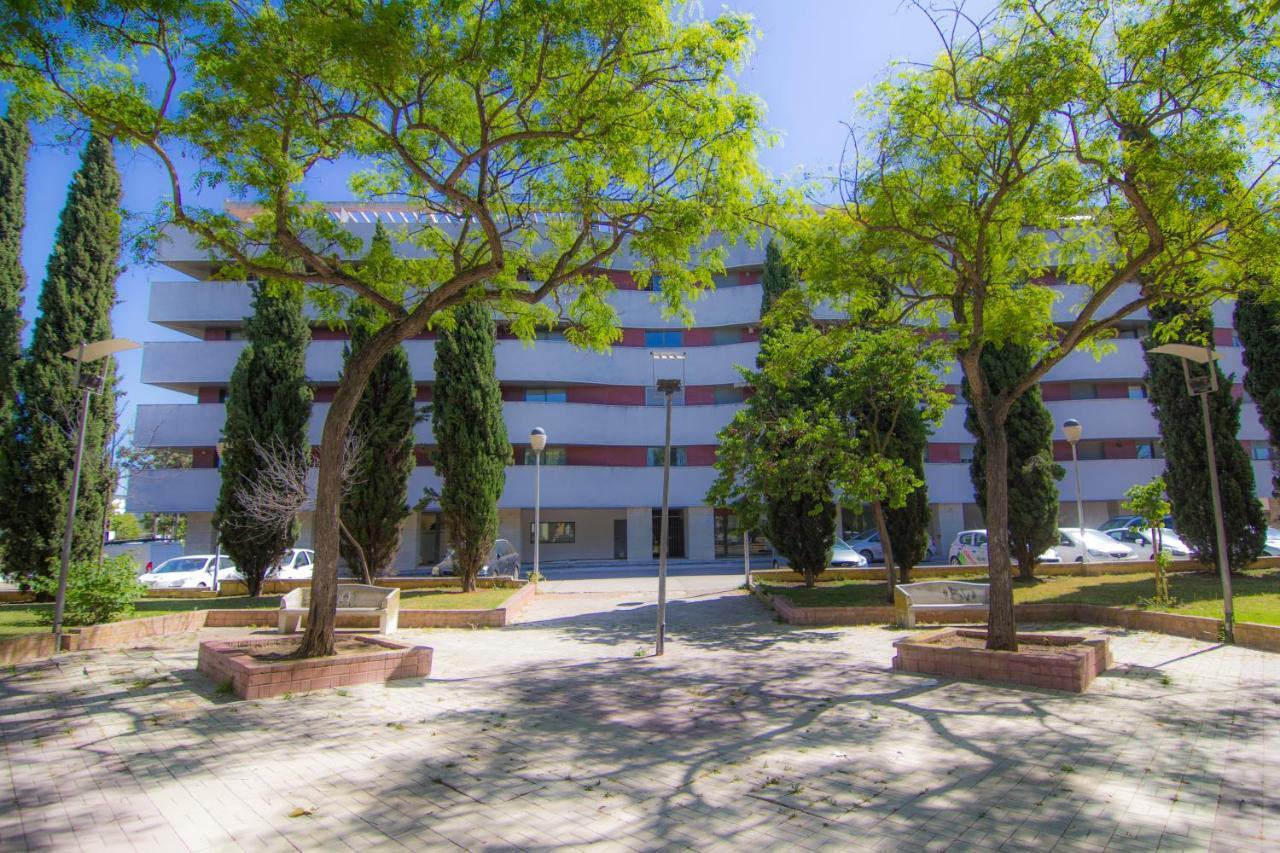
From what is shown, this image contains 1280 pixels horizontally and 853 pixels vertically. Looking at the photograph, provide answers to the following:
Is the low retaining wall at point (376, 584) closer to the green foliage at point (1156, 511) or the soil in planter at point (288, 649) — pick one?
the soil in planter at point (288, 649)

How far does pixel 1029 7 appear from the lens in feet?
27.6

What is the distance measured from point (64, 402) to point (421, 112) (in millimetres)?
13276

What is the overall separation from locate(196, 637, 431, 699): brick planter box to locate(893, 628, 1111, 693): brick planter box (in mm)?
5816

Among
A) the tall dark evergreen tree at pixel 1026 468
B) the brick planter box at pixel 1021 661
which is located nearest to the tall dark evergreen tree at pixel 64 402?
the brick planter box at pixel 1021 661

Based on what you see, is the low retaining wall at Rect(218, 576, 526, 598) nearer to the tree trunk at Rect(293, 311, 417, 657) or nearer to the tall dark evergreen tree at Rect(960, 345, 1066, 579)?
the tree trunk at Rect(293, 311, 417, 657)

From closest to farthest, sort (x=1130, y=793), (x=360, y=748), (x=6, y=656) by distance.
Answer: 1. (x=1130, y=793)
2. (x=360, y=748)
3. (x=6, y=656)

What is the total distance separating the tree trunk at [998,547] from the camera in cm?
813

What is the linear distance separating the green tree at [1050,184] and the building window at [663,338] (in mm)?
20485

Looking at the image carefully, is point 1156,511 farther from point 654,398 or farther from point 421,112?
point 654,398

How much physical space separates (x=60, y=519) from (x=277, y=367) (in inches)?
222

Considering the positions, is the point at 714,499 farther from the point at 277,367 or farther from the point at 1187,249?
the point at 277,367

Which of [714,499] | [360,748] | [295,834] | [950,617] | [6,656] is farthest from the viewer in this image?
[714,499]

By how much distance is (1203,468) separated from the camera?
50.9ft

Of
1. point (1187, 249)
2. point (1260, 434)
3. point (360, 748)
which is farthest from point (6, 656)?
point (1260, 434)
